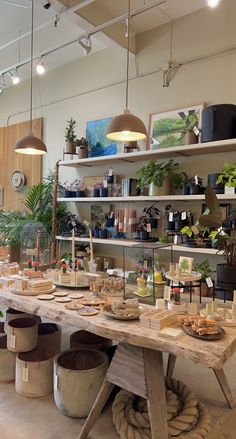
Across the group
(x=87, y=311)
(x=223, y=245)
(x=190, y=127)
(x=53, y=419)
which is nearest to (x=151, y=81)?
(x=190, y=127)

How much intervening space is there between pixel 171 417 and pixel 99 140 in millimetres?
3790

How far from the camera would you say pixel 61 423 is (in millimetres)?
2012

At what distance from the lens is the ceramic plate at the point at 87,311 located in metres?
1.87

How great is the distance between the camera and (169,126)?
13.9 ft

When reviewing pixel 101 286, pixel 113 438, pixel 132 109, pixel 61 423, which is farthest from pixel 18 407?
pixel 132 109

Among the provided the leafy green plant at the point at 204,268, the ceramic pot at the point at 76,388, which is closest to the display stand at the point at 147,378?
the ceramic pot at the point at 76,388

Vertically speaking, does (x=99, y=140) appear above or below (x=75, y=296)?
above

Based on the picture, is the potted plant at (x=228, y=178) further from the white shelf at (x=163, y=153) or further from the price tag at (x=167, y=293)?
the price tag at (x=167, y=293)

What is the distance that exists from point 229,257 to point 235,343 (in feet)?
2.24

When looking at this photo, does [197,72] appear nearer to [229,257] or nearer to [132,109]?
[132,109]

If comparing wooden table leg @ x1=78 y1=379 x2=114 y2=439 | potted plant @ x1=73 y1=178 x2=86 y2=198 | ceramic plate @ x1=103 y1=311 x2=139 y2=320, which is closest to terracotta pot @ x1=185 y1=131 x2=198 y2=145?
potted plant @ x1=73 y1=178 x2=86 y2=198

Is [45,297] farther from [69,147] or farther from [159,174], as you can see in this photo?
[69,147]

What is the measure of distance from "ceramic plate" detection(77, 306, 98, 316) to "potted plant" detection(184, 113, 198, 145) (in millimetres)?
2498

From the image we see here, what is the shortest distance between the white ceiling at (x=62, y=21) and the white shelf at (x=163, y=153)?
1465 millimetres
